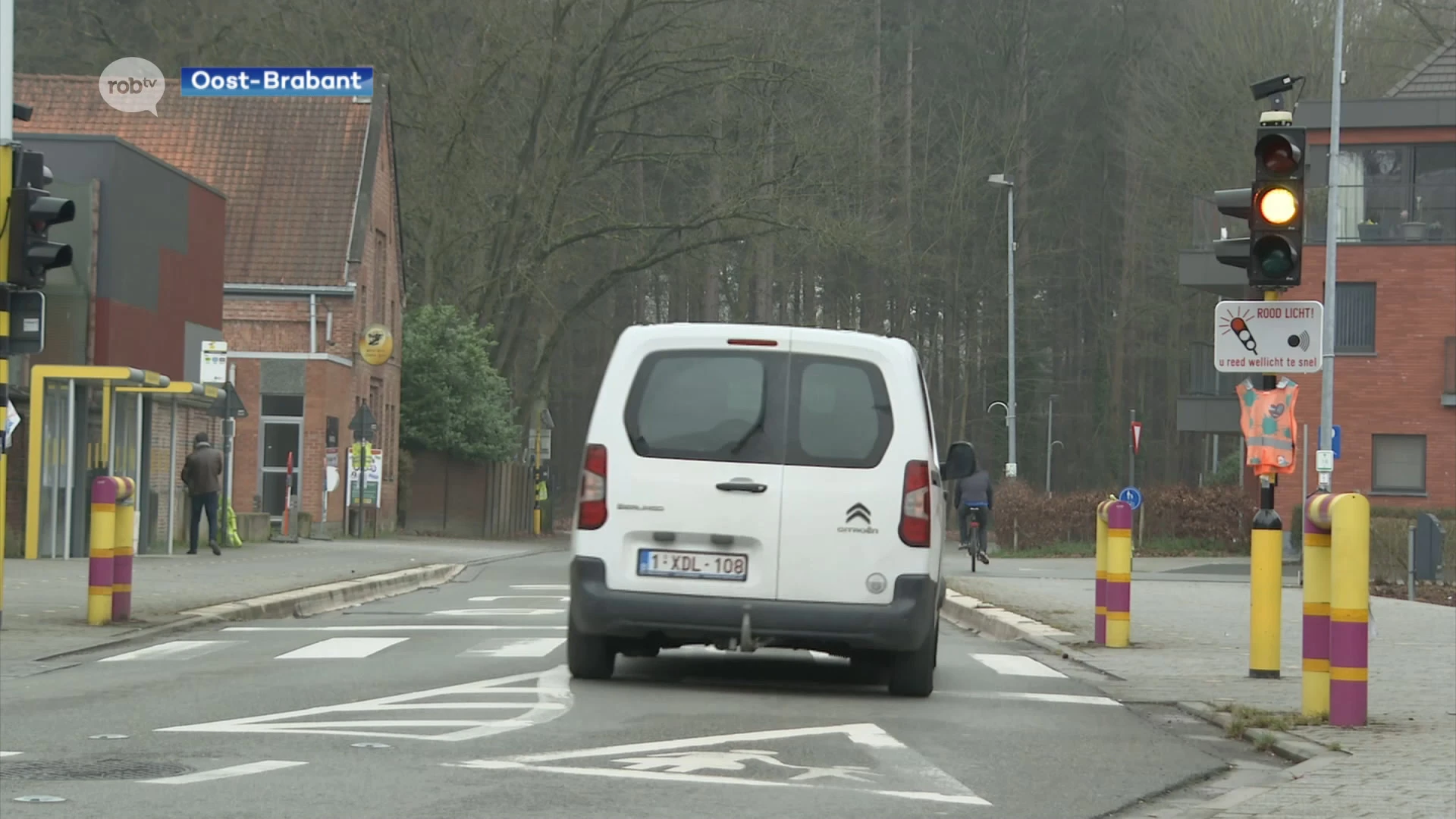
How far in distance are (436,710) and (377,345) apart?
37.9 meters

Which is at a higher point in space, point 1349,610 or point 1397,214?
point 1397,214

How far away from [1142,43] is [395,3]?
30.2 m

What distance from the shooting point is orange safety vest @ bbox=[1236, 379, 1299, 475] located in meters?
13.9

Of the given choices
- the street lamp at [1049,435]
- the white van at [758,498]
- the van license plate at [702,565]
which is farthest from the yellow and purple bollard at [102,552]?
the street lamp at [1049,435]

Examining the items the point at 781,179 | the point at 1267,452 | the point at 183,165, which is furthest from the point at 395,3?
the point at 1267,452

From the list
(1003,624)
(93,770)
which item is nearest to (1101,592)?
(1003,624)

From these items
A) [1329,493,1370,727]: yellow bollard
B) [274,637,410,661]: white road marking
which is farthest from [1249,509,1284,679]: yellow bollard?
[274,637,410,661]: white road marking

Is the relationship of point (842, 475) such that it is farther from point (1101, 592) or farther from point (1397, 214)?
point (1397, 214)

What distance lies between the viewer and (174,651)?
49.0 feet

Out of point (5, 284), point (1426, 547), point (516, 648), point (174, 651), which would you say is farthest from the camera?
point (1426, 547)

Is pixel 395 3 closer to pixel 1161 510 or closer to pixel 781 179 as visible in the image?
pixel 781 179

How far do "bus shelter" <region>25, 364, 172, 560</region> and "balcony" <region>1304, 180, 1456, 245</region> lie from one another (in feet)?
91.3

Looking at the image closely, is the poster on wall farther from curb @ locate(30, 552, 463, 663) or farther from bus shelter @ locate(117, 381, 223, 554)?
curb @ locate(30, 552, 463, 663)

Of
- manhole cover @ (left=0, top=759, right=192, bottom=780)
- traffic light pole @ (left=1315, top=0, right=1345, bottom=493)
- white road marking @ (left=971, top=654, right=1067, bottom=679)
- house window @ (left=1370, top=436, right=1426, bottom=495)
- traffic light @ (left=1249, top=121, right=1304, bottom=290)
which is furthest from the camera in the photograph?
house window @ (left=1370, top=436, right=1426, bottom=495)
